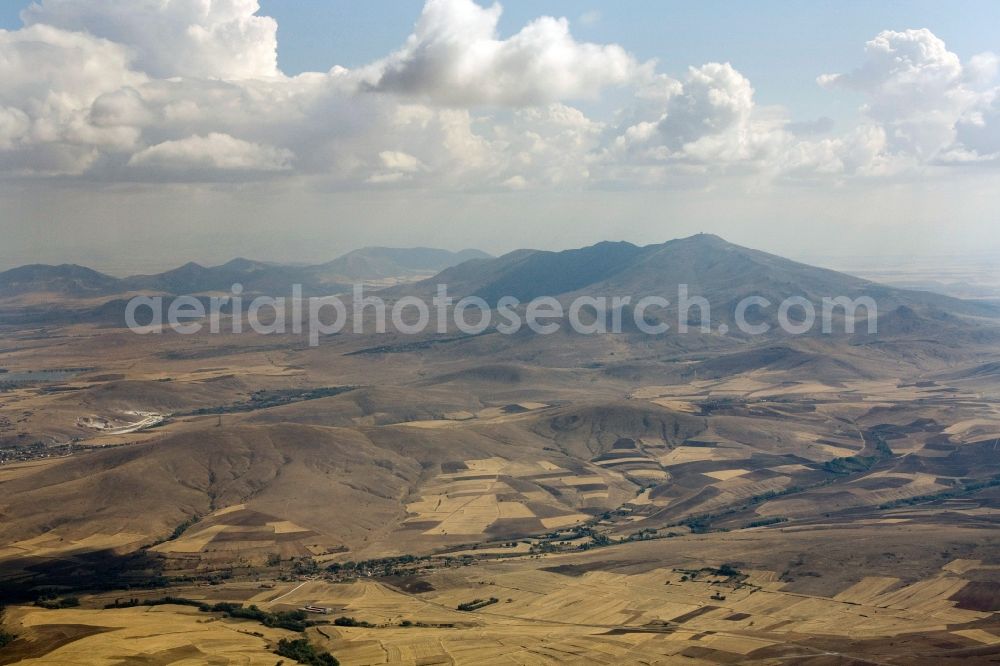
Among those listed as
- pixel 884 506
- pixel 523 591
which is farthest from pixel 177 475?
pixel 884 506

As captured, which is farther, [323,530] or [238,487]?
[238,487]

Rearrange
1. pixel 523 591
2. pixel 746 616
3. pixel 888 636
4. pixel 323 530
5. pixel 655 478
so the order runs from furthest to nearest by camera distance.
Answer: pixel 655 478 → pixel 323 530 → pixel 523 591 → pixel 746 616 → pixel 888 636

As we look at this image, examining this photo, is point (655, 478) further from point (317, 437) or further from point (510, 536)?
point (317, 437)

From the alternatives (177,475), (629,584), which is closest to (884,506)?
(629,584)

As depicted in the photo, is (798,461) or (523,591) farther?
(798,461)

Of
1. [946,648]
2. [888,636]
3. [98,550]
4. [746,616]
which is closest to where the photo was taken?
[946,648]

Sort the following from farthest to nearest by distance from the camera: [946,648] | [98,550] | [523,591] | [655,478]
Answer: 1. [655,478]
2. [98,550]
3. [523,591]
4. [946,648]

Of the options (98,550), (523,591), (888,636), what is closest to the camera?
(888,636)

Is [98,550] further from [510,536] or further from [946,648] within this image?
[946,648]
